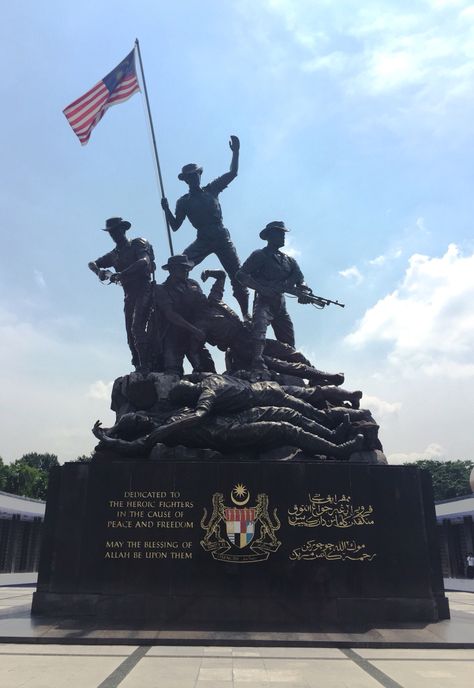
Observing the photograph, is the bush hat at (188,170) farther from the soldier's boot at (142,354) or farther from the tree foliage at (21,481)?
the tree foliage at (21,481)

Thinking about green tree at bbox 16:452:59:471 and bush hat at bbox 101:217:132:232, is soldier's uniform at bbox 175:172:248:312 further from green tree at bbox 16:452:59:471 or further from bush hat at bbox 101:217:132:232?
green tree at bbox 16:452:59:471

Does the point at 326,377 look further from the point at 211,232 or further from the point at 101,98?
the point at 101,98

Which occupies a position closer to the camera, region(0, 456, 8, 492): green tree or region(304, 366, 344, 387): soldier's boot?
region(304, 366, 344, 387): soldier's boot

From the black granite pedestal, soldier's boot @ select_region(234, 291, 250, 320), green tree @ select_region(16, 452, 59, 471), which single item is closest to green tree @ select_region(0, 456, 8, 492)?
green tree @ select_region(16, 452, 59, 471)

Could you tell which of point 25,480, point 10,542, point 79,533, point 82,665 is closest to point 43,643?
point 82,665

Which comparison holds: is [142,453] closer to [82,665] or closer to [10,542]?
[82,665]

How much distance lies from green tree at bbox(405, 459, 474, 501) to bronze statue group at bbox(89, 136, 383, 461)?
5044cm

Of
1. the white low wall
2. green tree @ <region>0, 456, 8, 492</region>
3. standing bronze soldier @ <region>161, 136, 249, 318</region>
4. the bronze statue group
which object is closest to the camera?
the bronze statue group

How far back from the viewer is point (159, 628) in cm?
793

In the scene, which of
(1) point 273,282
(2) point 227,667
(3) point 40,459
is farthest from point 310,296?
(3) point 40,459

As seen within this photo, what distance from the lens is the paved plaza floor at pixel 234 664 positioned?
532cm

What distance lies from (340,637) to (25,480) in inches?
1973

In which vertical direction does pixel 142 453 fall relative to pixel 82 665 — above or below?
above

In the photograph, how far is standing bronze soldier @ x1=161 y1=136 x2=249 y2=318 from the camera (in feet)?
46.5
